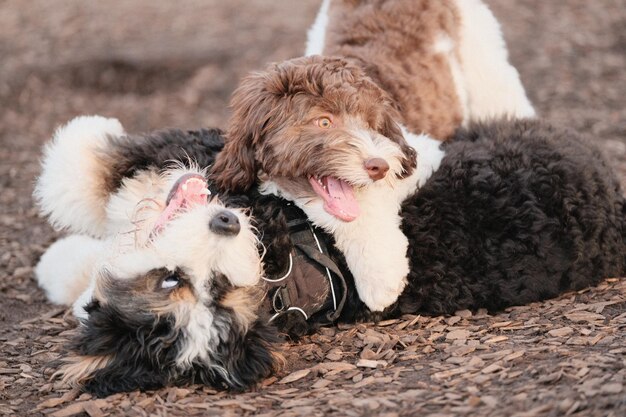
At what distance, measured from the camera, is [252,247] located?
4.18 m

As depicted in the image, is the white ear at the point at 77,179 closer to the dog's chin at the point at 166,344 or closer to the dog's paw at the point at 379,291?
the dog's chin at the point at 166,344

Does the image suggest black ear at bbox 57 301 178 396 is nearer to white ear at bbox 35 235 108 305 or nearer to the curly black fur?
the curly black fur

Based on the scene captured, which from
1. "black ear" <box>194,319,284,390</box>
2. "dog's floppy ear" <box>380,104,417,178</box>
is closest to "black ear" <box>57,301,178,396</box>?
"black ear" <box>194,319,284,390</box>

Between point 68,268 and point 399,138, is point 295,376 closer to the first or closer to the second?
point 399,138

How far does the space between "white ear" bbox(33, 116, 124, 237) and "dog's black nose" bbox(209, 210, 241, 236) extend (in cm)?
133

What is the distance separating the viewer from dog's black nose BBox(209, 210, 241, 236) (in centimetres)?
391

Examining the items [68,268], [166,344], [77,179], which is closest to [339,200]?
[166,344]

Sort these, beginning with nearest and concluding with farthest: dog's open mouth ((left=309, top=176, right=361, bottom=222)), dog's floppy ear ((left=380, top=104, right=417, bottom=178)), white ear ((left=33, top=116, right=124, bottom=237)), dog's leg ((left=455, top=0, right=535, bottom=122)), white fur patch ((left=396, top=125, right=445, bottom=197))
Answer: dog's open mouth ((left=309, top=176, right=361, bottom=222))
dog's floppy ear ((left=380, top=104, right=417, bottom=178))
white fur patch ((left=396, top=125, right=445, bottom=197))
white ear ((left=33, top=116, right=124, bottom=237))
dog's leg ((left=455, top=0, right=535, bottom=122))

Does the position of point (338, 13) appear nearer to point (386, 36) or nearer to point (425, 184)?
point (386, 36)

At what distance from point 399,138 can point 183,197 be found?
1.29 meters

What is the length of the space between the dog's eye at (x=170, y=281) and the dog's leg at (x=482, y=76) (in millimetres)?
3336

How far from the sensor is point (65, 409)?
13.0 feet

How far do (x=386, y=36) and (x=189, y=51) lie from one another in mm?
4975

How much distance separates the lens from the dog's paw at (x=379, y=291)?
4.57 metres
